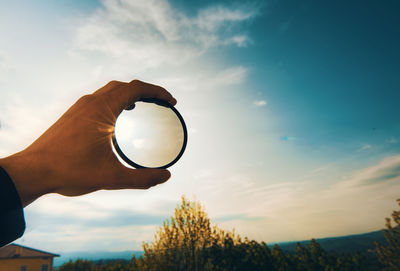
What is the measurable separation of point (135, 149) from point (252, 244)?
2249 cm

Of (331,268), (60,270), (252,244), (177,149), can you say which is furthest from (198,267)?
(60,270)

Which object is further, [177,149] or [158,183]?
[177,149]

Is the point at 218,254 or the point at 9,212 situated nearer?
the point at 9,212

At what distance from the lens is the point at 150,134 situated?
299 centimetres

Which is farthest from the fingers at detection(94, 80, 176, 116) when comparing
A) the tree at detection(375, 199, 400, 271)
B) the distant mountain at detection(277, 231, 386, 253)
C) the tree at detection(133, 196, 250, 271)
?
the distant mountain at detection(277, 231, 386, 253)

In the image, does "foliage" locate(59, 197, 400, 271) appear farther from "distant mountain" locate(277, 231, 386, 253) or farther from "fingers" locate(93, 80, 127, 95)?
"distant mountain" locate(277, 231, 386, 253)

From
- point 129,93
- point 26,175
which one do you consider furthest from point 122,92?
point 26,175

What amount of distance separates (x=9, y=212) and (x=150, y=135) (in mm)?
1920

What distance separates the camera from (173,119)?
2787 millimetres

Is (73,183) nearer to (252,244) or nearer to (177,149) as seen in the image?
(177,149)

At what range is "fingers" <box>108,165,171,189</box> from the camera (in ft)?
6.01

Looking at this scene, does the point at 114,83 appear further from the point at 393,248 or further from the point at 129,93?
the point at 393,248

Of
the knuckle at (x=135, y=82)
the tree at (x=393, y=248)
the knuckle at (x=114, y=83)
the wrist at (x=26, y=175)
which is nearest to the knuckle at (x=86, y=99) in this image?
the knuckle at (x=114, y=83)

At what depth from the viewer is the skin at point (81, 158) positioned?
57.9 inches
